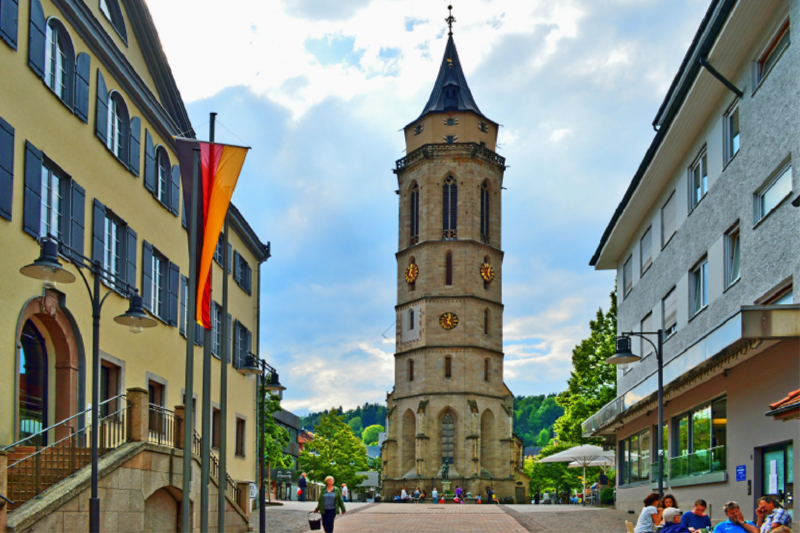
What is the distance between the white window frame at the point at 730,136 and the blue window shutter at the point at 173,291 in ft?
44.5

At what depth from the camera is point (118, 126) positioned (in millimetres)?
21297

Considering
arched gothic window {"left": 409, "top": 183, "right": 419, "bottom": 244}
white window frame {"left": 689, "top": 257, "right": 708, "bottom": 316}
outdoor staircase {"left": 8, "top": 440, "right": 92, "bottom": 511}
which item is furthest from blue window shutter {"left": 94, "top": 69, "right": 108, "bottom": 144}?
arched gothic window {"left": 409, "top": 183, "right": 419, "bottom": 244}

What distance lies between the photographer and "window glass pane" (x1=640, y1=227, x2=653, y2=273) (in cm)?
2936

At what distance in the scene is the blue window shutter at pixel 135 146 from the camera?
853 inches

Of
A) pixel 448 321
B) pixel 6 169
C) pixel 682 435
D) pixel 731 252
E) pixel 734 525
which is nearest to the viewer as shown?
pixel 734 525

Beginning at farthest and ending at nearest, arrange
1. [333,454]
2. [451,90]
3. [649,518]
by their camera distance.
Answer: [333,454], [451,90], [649,518]

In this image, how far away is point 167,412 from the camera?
1973 centimetres

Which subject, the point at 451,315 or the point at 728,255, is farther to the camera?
the point at 451,315

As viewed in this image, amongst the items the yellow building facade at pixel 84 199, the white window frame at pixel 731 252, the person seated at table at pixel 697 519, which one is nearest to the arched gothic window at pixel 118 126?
the yellow building facade at pixel 84 199

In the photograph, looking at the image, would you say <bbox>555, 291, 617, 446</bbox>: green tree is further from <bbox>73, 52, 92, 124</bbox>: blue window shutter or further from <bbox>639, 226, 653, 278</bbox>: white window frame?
<bbox>73, 52, 92, 124</bbox>: blue window shutter

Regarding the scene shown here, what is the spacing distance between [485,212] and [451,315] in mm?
9726

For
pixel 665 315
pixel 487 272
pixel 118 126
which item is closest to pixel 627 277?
pixel 665 315

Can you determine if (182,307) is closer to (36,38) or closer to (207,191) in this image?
(36,38)

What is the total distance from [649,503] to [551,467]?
105 meters
